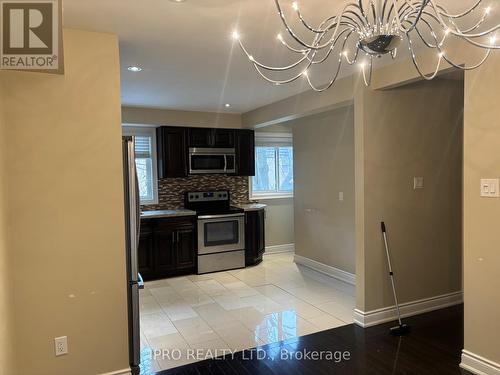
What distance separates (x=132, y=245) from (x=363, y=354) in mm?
1972

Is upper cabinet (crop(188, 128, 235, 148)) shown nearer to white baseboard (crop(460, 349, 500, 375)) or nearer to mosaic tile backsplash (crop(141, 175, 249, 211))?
mosaic tile backsplash (crop(141, 175, 249, 211))

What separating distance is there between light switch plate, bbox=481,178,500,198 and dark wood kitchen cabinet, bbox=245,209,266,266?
3.54 metres

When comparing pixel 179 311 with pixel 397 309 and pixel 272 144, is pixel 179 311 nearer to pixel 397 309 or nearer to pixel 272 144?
pixel 397 309

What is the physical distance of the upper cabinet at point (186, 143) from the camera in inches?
211

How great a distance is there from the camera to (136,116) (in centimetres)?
526

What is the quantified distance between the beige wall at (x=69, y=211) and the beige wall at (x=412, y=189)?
7.09ft

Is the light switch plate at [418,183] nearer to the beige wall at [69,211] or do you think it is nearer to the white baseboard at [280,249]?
the beige wall at [69,211]

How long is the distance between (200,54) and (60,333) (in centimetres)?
220

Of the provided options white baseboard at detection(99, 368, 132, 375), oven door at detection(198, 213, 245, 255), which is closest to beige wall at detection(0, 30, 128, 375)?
white baseboard at detection(99, 368, 132, 375)

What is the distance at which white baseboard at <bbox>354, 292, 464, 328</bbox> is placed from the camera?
3426 millimetres

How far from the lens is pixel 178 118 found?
18.2 feet

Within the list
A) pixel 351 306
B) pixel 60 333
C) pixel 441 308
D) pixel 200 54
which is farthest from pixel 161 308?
pixel 441 308

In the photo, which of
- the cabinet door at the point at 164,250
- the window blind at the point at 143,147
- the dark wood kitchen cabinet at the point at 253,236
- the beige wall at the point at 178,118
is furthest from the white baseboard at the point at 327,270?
the window blind at the point at 143,147

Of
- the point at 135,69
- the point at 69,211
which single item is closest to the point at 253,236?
the point at 135,69
